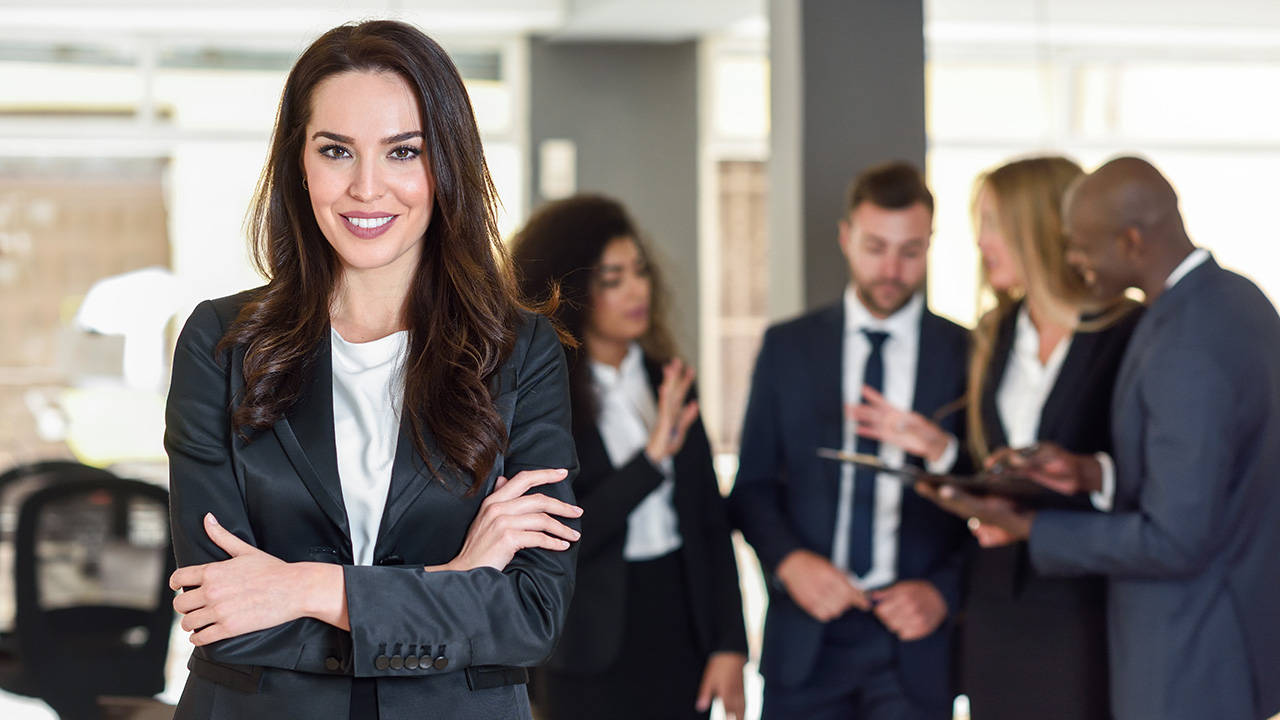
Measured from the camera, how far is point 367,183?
1640 millimetres

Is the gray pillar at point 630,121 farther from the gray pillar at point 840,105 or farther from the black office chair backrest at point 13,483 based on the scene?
the black office chair backrest at point 13,483

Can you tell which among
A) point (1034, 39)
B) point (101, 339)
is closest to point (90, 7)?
point (101, 339)

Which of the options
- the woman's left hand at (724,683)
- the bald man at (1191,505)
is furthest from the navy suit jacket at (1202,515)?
the woman's left hand at (724,683)

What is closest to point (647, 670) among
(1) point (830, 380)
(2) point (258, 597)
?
(1) point (830, 380)

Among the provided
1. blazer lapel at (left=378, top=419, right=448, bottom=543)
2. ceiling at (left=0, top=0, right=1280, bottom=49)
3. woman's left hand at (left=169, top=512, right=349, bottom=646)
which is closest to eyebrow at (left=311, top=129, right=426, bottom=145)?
blazer lapel at (left=378, top=419, right=448, bottom=543)

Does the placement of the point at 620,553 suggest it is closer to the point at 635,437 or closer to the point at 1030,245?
the point at 635,437

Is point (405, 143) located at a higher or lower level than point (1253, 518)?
higher

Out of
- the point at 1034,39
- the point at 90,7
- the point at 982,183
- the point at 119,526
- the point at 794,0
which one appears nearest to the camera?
the point at 982,183

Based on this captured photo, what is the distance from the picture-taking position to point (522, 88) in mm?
7262

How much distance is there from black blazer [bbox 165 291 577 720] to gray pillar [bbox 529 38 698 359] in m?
5.56

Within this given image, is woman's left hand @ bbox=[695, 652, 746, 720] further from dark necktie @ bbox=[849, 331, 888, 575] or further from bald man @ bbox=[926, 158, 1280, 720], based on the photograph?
bald man @ bbox=[926, 158, 1280, 720]

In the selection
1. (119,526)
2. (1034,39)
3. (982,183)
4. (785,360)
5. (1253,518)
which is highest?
(1034,39)

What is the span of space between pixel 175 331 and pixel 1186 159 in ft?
17.8

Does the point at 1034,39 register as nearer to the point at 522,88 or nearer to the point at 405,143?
the point at 522,88
